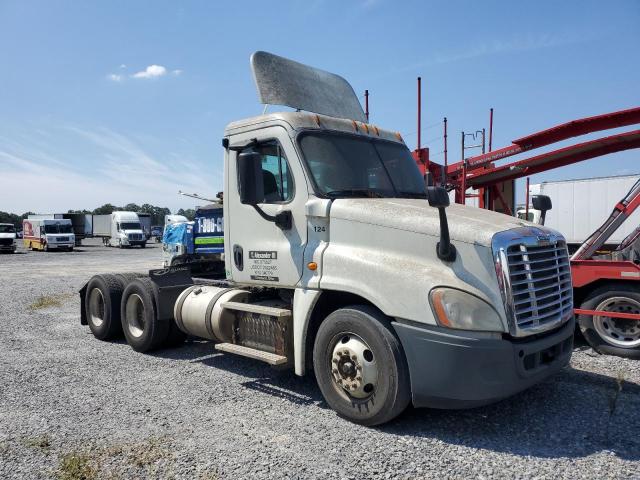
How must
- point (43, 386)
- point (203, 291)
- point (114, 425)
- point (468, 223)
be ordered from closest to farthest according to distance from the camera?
1. point (468, 223)
2. point (114, 425)
3. point (43, 386)
4. point (203, 291)

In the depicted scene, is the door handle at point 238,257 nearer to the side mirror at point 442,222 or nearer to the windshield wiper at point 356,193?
the windshield wiper at point 356,193

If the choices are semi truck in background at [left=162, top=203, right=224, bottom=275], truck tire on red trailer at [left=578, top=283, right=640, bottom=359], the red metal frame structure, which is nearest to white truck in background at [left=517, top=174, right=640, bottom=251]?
the red metal frame structure

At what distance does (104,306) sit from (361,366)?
5.13 meters

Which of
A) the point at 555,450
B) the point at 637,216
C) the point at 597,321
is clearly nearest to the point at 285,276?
the point at 555,450

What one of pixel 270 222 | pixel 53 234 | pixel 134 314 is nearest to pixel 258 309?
pixel 270 222

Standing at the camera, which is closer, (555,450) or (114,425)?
(555,450)

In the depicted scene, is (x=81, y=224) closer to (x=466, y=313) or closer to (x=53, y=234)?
(x=53, y=234)

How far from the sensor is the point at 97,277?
8148 mm

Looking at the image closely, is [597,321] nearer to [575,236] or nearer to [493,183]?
[493,183]

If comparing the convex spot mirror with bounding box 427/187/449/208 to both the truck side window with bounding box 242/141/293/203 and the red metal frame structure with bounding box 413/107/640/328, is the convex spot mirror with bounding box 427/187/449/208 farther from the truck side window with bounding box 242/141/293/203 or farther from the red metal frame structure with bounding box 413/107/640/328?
the red metal frame structure with bounding box 413/107/640/328

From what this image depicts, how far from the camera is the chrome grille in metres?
3.81

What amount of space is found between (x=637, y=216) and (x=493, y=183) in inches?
356

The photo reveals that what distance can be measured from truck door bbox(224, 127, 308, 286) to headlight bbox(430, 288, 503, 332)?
156 cm

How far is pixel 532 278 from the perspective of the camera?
4047 mm
